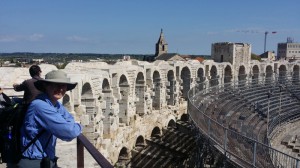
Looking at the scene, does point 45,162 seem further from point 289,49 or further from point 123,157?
point 289,49

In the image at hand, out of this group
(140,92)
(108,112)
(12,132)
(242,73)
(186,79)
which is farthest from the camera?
(242,73)

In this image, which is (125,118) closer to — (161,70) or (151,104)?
(151,104)

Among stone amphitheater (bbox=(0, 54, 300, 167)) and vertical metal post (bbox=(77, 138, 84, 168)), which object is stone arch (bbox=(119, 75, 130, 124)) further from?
vertical metal post (bbox=(77, 138, 84, 168))

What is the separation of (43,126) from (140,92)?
16689mm

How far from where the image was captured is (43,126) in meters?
2.83

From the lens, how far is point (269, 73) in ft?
116

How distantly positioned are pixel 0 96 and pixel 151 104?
15520 mm

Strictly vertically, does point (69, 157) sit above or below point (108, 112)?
above

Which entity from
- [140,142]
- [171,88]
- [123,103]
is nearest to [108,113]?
[123,103]

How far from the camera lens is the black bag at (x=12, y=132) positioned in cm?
293

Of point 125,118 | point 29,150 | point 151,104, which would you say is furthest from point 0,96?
point 151,104

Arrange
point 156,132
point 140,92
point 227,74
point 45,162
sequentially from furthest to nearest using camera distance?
1. point 227,74
2. point 156,132
3. point 140,92
4. point 45,162

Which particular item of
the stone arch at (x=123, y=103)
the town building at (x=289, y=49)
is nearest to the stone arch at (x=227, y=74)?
the stone arch at (x=123, y=103)

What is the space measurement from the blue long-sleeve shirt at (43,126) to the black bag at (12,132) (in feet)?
0.19
